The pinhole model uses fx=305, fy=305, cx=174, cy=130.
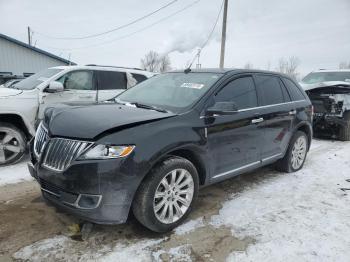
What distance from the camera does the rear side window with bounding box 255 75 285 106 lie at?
441 centimetres

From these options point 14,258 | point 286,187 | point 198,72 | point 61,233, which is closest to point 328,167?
point 286,187

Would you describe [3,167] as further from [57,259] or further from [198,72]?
[198,72]

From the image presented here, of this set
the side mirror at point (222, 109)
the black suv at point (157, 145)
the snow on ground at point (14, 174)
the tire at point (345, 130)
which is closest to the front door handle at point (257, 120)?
the black suv at point (157, 145)

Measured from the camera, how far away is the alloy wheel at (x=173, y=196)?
3016mm

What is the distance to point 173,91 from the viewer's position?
393 centimetres

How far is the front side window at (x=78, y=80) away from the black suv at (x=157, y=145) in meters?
2.33

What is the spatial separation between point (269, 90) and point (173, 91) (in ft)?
5.29

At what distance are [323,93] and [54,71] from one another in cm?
694

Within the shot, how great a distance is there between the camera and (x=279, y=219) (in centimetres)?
354

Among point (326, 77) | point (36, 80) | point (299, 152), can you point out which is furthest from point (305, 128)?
point (326, 77)

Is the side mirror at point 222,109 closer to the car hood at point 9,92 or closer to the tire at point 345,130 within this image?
the car hood at point 9,92

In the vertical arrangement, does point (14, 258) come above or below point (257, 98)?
below

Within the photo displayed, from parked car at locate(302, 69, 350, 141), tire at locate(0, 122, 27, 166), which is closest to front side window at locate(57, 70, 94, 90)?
tire at locate(0, 122, 27, 166)

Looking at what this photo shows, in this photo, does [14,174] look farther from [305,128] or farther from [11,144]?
[305,128]
